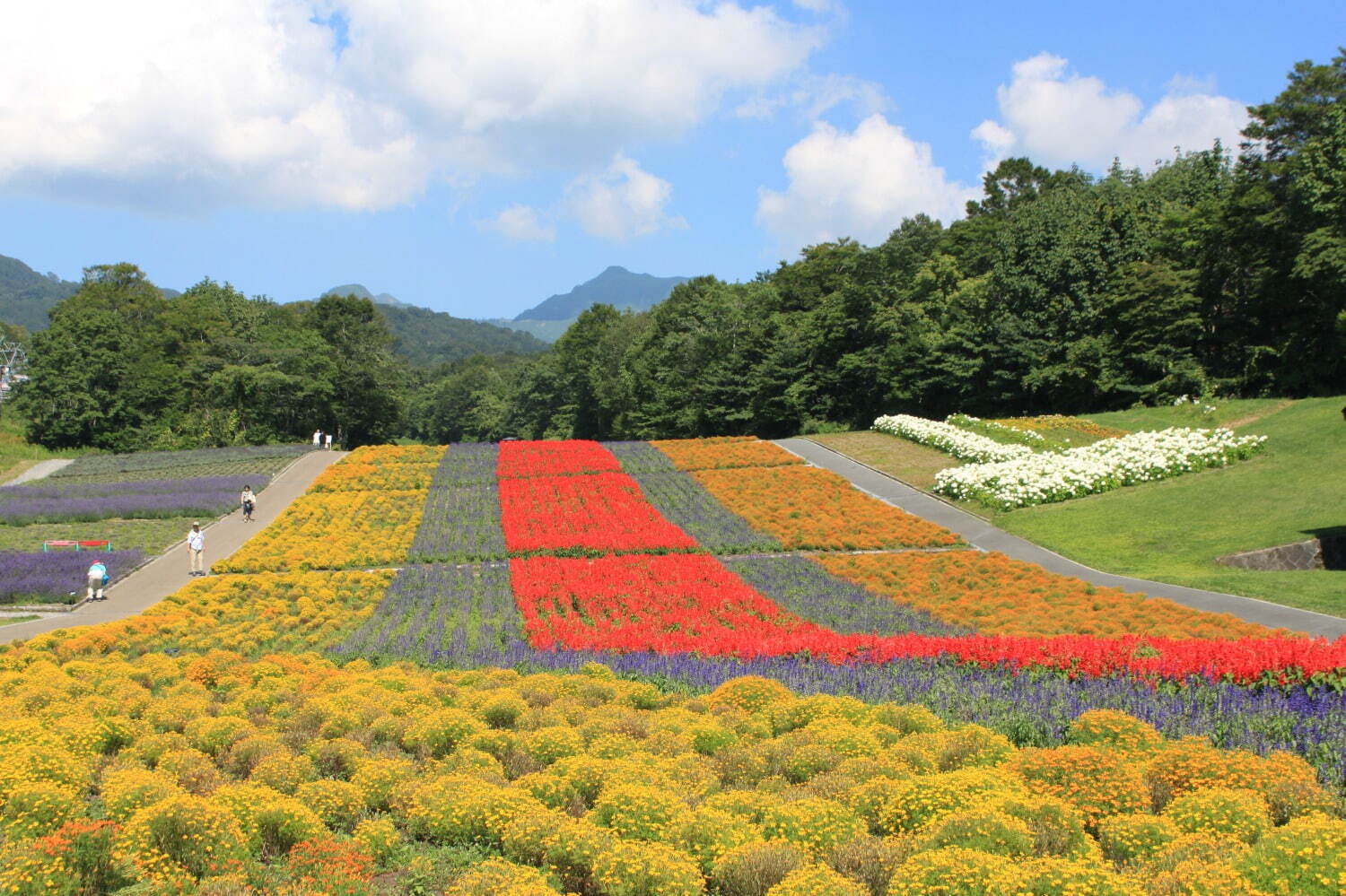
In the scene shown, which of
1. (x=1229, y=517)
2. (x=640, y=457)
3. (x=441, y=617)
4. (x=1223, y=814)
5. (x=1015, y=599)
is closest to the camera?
(x=1223, y=814)

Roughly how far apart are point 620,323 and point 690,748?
92.2 m

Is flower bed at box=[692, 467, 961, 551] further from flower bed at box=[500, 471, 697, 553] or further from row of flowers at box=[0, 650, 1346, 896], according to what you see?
row of flowers at box=[0, 650, 1346, 896]

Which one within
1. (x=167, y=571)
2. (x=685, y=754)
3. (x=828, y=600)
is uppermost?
(x=685, y=754)

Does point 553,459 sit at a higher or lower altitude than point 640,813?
higher

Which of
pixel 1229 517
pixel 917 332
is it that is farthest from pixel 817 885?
pixel 917 332

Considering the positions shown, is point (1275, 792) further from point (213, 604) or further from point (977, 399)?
point (977, 399)

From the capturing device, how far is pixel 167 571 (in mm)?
25516

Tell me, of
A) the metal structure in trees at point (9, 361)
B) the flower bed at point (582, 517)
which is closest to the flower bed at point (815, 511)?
the flower bed at point (582, 517)

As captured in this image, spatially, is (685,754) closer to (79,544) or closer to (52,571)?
(52,571)

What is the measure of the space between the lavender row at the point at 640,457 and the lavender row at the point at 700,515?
2.78 feet

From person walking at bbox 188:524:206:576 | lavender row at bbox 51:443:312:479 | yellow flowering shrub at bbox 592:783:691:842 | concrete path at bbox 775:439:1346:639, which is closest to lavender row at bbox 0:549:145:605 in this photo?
person walking at bbox 188:524:206:576

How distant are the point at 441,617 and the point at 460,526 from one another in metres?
11.1

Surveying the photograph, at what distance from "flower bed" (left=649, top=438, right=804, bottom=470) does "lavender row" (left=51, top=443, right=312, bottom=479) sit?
18127mm

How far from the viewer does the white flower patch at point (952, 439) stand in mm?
34938
